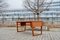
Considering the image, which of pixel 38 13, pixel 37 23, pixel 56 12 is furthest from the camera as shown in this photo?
pixel 56 12

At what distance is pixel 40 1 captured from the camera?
18.8m

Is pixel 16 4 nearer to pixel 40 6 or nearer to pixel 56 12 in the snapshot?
pixel 40 6

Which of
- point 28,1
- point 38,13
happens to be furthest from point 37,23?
point 28,1

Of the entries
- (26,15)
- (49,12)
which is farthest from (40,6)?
(49,12)

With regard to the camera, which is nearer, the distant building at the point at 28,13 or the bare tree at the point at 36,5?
the bare tree at the point at 36,5

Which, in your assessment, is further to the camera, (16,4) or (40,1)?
(16,4)

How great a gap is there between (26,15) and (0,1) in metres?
4.54

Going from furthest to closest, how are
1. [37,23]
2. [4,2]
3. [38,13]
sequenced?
[4,2] → [38,13] → [37,23]

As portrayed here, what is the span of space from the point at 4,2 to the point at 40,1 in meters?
6.23

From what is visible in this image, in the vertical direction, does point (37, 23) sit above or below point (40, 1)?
below

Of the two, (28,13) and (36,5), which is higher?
(36,5)

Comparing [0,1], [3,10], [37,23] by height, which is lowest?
[37,23]

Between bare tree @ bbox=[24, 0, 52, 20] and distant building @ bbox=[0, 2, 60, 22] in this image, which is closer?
bare tree @ bbox=[24, 0, 52, 20]

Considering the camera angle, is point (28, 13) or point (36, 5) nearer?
point (36, 5)
